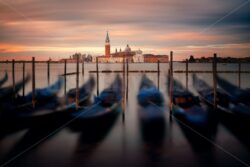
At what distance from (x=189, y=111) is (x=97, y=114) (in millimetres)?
6298

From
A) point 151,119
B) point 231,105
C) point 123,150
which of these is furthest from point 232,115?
point 123,150

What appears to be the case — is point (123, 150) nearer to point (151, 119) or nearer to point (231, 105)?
point (151, 119)

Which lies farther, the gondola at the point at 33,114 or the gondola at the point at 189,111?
the gondola at the point at 189,111

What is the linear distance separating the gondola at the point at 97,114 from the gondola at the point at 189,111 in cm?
424

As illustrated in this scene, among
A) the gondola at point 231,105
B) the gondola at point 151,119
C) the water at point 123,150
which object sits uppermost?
the gondola at point 231,105

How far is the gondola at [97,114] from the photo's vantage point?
1425cm

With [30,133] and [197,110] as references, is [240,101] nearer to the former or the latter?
[197,110]

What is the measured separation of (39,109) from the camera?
19.1 metres

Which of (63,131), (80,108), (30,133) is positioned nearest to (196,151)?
(63,131)

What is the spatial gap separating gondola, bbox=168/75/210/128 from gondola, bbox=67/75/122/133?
13.9 ft

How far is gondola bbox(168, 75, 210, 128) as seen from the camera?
612 inches

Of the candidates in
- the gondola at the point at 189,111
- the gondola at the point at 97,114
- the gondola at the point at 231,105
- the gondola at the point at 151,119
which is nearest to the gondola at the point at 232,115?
the gondola at the point at 231,105

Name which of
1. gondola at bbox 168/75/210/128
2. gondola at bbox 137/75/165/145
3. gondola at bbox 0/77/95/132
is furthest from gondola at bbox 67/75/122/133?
gondola at bbox 168/75/210/128

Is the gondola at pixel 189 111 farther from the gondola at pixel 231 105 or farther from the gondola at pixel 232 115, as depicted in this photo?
the gondola at pixel 231 105
